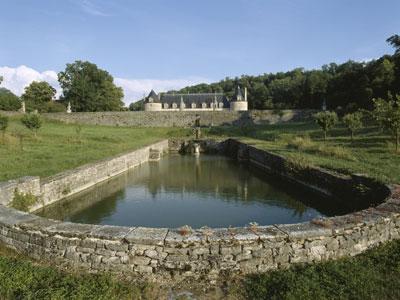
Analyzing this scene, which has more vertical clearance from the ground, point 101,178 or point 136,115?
point 136,115

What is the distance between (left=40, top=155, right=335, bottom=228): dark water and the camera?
10.2m

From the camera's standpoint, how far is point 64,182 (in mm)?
12156

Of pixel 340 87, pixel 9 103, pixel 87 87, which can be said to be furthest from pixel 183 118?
pixel 9 103

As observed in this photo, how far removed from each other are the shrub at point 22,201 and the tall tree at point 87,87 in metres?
50.7

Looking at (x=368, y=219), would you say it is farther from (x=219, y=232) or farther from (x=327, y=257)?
(x=219, y=232)

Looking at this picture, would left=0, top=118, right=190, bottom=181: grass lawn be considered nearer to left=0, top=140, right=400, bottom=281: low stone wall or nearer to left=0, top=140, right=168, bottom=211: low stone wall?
left=0, top=140, right=168, bottom=211: low stone wall

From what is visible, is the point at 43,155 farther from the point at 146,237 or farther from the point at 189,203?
the point at 146,237

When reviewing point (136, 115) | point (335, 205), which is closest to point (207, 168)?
point (335, 205)

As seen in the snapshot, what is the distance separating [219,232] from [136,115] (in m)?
42.8

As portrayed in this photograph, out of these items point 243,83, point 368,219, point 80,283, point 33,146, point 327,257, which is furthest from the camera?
point 243,83

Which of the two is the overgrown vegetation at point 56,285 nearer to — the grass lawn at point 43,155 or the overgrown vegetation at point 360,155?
the grass lawn at point 43,155

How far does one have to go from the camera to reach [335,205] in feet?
36.9

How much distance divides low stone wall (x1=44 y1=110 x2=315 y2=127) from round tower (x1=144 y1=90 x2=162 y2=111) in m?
22.3

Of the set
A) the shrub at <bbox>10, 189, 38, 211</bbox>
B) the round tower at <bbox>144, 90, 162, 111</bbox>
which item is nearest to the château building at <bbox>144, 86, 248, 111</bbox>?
the round tower at <bbox>144, 90, 162, 111</bbox>
